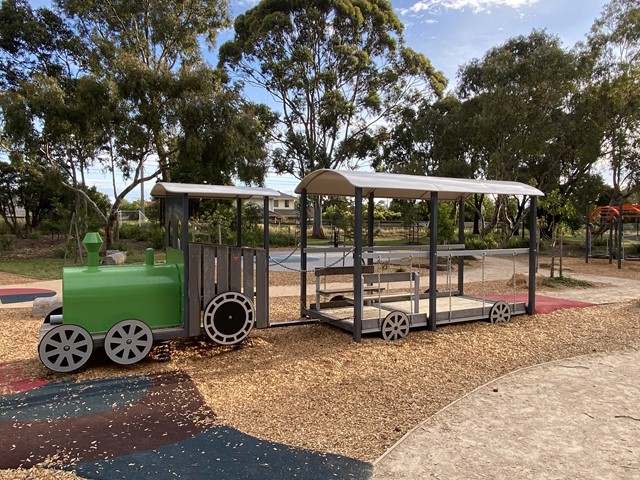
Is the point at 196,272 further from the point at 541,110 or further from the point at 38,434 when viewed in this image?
the point at 541,110

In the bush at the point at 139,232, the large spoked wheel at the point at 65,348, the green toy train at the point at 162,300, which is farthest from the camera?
the bush at the point at 139,232

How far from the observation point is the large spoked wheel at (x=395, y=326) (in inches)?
252

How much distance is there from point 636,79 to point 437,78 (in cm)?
1616

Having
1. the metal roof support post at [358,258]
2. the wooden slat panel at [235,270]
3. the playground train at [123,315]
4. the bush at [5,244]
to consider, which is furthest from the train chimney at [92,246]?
the bush at [5,244]

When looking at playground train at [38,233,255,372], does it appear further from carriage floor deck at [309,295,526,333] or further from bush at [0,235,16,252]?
bush at [0,235,16,252]

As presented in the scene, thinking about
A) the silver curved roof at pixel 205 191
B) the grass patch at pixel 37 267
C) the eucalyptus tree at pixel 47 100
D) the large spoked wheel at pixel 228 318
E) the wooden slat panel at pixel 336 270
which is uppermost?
the eucalyptus tree at pixel 47 100

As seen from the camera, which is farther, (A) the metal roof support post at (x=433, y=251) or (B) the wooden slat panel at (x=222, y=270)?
(A) the metal roof support post at (x=433, y=251)

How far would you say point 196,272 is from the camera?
18.1ft

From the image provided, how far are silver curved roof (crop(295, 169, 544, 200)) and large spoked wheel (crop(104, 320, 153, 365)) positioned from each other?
121 inches

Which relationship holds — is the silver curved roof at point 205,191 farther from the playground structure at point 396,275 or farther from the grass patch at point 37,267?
the grass patch at point 37,267

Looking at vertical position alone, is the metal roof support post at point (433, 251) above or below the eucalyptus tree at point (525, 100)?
below

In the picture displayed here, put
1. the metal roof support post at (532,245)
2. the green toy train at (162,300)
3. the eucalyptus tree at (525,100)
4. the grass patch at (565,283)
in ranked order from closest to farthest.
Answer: the green toy train at (162,300) < the metal roof support post at (532,245) < the grass patch at (565,283) < the eucalyptus tree at (525,100)

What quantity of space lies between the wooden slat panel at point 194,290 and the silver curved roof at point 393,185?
2095mm

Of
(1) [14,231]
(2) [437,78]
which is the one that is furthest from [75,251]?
(2) [437,78]
